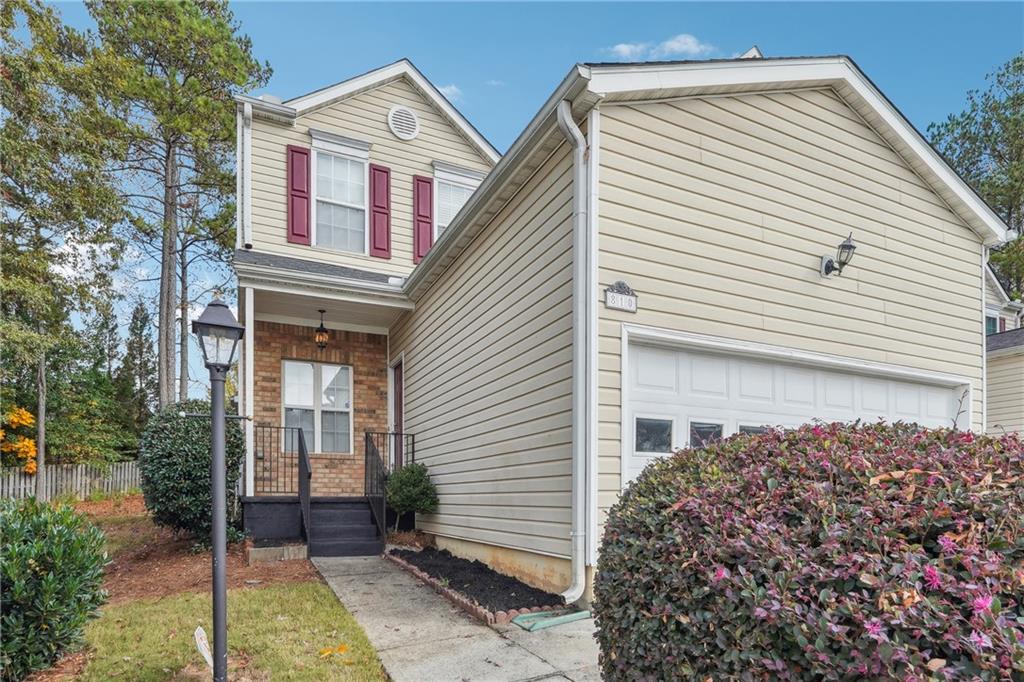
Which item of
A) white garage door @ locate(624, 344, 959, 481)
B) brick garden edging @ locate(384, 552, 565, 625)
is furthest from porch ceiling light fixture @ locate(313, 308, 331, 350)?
white garage door @ locate(624, 344, 959, 481)

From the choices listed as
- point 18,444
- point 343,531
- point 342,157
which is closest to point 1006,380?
point 343,531

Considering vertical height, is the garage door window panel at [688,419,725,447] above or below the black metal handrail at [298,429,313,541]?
above

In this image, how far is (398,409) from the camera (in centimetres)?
1010

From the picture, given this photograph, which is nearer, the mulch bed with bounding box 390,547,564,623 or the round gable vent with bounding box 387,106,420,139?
the mulch bed with bounding box 390,547,564,623

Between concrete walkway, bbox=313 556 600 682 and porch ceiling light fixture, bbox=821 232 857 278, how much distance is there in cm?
436

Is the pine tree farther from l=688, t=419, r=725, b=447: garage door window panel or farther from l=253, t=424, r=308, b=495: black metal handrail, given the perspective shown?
l=688, t=419, r=725, b=447: garage door window panel

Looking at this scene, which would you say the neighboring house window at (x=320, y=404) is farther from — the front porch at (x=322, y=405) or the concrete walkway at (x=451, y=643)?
the concrete walkway at (x=451, y=643)

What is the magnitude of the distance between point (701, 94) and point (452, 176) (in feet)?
20.9

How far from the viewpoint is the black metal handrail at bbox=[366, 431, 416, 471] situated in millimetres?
9281

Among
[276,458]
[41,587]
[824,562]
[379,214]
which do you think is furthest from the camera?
[379,214]

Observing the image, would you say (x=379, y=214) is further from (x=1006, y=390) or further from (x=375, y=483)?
(x=1006, y=390)

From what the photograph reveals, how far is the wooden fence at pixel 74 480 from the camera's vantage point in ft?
46.7

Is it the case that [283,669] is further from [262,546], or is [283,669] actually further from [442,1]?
[442,1]

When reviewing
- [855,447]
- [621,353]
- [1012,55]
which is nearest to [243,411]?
[621,353]
